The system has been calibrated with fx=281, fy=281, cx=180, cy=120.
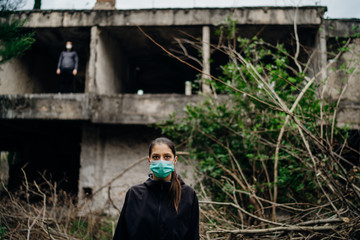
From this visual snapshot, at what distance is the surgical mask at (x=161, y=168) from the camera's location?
80.8 inches

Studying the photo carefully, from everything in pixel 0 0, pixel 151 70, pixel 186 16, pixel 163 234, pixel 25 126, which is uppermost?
pixel 186 16

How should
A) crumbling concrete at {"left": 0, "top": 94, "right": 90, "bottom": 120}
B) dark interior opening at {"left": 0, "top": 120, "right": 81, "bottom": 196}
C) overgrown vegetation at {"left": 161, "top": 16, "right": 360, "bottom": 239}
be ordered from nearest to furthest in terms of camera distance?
overgrown vegetation at {"left": 161, "top": 16, "right": 360, "bottom": 239} < crumbling concrete at {"left": 0, "top": 94, "right": 90, "bottom": 120} < dark interior opening at {"left": 0, "top": 120, "right": 81, "bottom": 196}

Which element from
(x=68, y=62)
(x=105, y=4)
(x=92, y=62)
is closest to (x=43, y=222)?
(x=92, y=62)

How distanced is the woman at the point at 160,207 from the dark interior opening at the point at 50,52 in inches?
267

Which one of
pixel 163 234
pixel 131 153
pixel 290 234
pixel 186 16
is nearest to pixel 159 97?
pixel 131 153

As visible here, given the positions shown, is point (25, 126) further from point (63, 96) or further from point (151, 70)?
point (151, 70)

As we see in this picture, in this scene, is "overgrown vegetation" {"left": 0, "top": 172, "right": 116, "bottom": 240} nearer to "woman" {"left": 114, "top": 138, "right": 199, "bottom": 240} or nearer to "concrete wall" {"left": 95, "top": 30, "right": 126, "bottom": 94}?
"woman" {"left": 114, "top": 138, "right": 199, "bottom": 240}

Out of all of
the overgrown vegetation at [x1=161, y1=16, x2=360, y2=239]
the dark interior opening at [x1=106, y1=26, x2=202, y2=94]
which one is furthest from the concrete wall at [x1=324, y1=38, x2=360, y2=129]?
the dark interior opening at [x1=106, y1=26, x2=202, y2=94]

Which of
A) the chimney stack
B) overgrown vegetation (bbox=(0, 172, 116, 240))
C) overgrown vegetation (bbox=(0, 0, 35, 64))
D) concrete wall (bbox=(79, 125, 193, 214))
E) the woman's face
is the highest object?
the chimney stack

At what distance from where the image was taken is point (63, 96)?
22.7 ft

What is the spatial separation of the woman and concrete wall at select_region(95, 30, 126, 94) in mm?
5700

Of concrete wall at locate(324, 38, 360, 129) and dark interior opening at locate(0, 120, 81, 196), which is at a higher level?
concrete wall at locate(324, 38, 360, 129)

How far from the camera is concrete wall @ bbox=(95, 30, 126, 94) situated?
758 cm

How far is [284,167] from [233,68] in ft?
6.39
